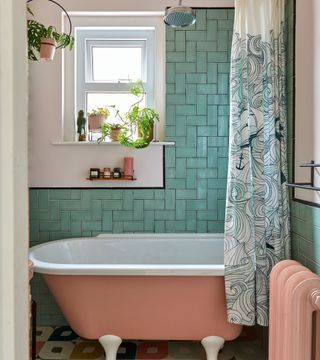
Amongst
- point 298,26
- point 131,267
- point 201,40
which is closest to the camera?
point 131,267

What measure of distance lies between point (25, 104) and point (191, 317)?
5.23 feet

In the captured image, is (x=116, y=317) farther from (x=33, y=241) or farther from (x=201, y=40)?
(x=201, y=40)

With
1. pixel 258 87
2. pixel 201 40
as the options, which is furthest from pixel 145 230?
pixel 201 40

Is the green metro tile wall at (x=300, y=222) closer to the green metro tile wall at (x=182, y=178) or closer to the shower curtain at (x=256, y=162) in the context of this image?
the shower curtain at (x=256, y=162)

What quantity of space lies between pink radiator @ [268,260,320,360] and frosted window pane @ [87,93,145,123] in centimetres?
177

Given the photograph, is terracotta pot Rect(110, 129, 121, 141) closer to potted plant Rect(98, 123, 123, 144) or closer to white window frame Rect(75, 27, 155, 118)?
potted plant Rect(98, 123, 123, 144)

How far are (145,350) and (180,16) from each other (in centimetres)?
206

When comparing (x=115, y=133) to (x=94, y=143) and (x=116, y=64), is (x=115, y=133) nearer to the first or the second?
(x=94, y=143)

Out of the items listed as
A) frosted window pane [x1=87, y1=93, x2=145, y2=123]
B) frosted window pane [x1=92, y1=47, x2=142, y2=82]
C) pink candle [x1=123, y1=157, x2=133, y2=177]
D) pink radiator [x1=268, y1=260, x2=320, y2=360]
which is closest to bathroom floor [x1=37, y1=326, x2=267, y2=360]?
pink radiator [x1=268, y1=260, x2=320, y2=360]

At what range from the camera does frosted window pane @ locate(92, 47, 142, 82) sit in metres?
2.74

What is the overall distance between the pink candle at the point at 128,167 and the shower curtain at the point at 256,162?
865 mm

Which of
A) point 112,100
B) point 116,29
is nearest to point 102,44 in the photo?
point 116,29

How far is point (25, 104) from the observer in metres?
0.53

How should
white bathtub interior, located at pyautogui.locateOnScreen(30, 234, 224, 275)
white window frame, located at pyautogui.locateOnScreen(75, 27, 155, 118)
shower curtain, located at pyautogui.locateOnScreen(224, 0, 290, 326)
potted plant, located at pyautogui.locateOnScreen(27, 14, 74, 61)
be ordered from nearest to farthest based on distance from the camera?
shower curtain, located at pyautogui.locateOnScreen(224, 0, 290, 326), potted plant, located at pyautogui.locateOnScreen(27, 14, 74, 61), white bathtub interior, located at pyautogui.locateOnScreen(30, 234, 224, 275), white window frame, located at pyautogui.locateOnScreen(75, 27, 155, 118)
